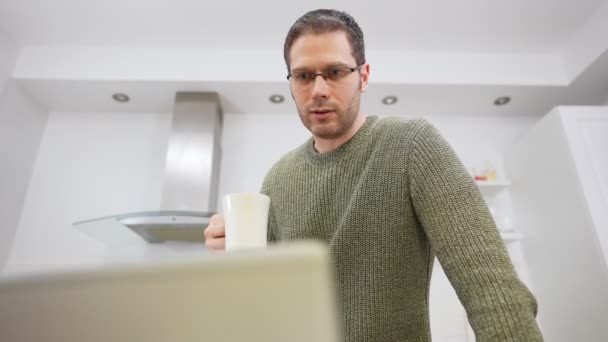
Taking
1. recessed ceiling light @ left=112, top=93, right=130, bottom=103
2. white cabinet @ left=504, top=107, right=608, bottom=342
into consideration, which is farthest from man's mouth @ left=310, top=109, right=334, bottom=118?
recessed ceiling light @ left=112, top=93, right=130, bottom=103

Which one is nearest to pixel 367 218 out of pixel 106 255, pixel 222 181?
pixel 222 181

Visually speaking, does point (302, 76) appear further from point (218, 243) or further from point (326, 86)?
point (218, 243)

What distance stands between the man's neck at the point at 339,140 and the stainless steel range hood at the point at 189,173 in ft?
3.22

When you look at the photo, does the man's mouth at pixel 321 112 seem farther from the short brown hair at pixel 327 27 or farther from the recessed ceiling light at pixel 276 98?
the recessed ceiling light at pixel 276 98

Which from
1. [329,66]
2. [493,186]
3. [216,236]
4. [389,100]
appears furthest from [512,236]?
[216,236]

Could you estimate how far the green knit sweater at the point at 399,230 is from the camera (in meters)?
0.46

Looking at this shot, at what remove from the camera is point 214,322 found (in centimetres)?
15

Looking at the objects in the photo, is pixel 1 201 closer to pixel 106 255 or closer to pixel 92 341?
pixel 106 255

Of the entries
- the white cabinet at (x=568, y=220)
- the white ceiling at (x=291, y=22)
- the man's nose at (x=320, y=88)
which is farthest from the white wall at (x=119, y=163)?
the man's nose at (x=320, y=88)

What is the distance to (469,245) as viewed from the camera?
493 mm

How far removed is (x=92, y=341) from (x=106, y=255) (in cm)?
220

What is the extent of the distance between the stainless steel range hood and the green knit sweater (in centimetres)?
101

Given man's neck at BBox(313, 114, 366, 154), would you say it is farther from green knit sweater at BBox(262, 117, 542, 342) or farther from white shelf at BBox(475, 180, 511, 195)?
white shelf at BBox(475, 180, 511, 195)

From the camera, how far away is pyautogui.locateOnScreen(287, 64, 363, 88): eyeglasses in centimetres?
74
